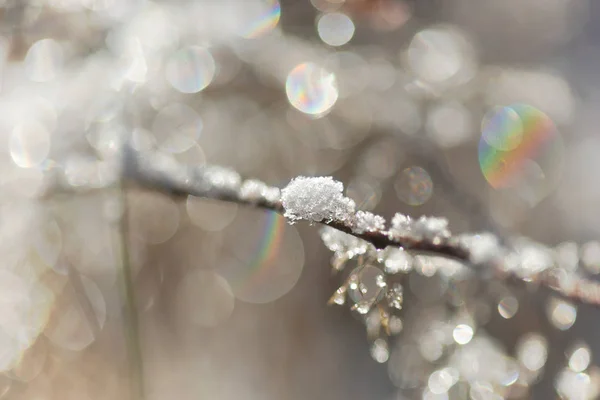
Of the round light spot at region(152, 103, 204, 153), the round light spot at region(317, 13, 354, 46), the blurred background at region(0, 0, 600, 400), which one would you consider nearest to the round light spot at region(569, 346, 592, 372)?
the blurred background at region(0, 0, 600, 400)

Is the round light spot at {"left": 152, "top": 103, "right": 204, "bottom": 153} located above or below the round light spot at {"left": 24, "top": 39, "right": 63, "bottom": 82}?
below

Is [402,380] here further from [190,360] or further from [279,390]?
[190,360]

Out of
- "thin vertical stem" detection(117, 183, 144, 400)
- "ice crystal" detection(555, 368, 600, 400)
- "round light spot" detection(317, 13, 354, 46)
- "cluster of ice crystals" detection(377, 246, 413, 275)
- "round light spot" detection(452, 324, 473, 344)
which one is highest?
"cluster of ice crystals" detection(377, 246, 413, 275)

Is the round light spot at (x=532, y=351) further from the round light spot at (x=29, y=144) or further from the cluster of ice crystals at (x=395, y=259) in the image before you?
the round light spot at (x=29, y=144)

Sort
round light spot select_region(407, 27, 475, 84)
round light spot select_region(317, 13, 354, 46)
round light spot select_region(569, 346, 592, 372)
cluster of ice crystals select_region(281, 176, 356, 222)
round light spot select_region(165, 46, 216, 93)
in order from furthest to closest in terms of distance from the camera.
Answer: round light spot select_region(317, 13, 354, 46)
round light spot select_region(407, 27, 475, 84)
round light spot select_region(165, 46, 216, 93)
round light spot select_region(569, 346, 592, 372)
cluster of ice crystals select_region(281, 176, 356, 222)

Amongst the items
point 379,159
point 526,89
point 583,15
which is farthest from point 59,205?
point 583,15

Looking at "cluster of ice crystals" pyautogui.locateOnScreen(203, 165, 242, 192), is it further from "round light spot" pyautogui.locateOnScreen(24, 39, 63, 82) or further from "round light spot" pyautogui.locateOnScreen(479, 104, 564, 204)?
"round light spot" pyautogui.locateOnScreen(479, 104, 564, 204)
